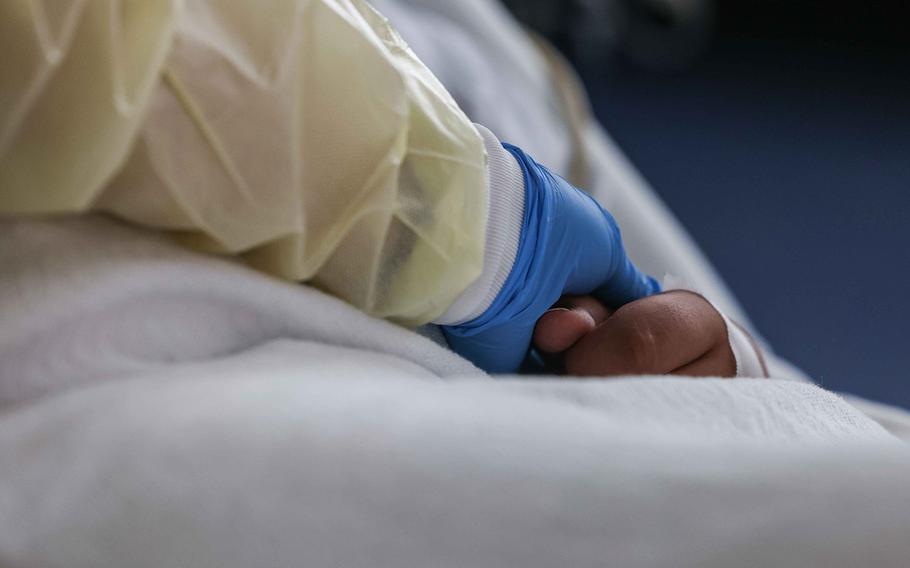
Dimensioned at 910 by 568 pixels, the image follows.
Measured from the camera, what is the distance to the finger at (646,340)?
20.3 inches

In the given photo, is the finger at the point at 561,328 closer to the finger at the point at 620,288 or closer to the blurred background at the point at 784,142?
the finger at the point at 620,288

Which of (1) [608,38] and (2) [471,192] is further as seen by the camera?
(1) [608,38]

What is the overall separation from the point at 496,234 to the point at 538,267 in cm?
4

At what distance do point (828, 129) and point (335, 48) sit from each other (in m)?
1.64

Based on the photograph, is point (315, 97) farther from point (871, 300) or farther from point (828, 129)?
point (828, 129)

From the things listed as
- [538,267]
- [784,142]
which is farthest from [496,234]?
[784,142]

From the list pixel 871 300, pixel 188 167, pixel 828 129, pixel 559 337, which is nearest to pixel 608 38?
pixel 828 129

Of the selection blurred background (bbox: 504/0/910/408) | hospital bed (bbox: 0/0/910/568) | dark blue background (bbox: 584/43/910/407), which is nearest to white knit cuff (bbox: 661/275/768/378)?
hospital bed (bbox: 0/0/910/568)

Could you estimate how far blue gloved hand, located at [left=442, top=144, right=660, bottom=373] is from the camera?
0.49m

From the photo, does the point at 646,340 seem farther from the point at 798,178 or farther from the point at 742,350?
the point at 798,178

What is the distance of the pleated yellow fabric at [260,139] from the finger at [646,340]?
0.10 meters

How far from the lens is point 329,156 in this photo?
15.9 inches

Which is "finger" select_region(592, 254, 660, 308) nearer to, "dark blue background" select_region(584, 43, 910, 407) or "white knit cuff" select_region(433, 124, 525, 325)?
"white knit cuff" select_region(433, 124, 525, 325)

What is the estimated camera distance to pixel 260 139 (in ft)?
1.24
